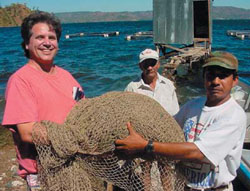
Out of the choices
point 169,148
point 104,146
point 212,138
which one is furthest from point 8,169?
point 212,138

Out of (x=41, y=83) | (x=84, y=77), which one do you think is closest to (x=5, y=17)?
(x=84, y=77)

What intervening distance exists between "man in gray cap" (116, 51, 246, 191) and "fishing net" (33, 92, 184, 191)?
105mm

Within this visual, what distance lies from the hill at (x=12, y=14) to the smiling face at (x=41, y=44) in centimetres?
15068

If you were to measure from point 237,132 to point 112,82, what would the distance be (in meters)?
15.2

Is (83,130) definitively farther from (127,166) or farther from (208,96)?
(208,96)

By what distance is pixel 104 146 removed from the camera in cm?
227

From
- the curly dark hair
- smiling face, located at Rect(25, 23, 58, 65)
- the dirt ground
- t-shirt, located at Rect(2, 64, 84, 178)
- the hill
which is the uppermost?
the hill

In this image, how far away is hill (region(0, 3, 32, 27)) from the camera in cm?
14256

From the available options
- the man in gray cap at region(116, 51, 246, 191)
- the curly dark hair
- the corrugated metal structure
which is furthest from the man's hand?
the corrugated metal structure

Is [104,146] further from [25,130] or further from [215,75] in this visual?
[215,75]

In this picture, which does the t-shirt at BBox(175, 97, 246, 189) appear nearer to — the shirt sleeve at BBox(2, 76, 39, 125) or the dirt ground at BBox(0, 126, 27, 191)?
the shirt sleeve at BBox(2, 76, 39, 125)

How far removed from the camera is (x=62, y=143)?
7.05 ft

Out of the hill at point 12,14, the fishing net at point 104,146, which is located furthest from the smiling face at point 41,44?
the hill at point 12,14

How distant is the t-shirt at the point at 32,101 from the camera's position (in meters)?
2.30
